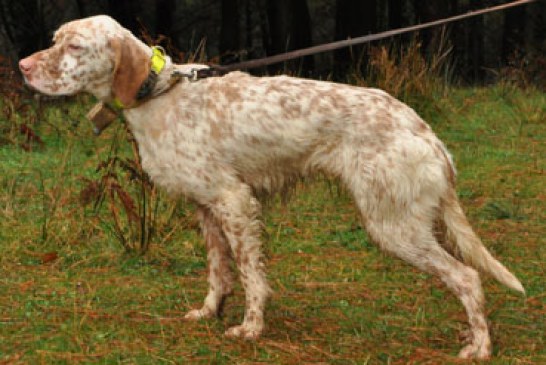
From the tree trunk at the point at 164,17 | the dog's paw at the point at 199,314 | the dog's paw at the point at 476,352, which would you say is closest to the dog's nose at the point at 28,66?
the dog's paw at the point at 199,314

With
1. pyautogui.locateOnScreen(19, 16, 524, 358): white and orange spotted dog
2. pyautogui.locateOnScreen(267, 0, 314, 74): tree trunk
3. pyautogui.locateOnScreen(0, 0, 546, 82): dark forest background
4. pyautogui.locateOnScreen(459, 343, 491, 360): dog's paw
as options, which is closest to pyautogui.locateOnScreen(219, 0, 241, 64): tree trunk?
pyautogui.locateOnScreen(0, 0, 546, 82): dark forest background

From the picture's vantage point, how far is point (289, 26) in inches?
599

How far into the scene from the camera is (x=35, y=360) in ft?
13.0

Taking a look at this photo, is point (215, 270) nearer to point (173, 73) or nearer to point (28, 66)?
point (173, 73)

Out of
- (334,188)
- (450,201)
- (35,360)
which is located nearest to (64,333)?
(35,360)

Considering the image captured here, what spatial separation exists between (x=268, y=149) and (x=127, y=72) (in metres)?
0.75

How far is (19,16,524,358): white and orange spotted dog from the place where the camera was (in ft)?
13.1

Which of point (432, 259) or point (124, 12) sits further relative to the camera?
point (124, 12)

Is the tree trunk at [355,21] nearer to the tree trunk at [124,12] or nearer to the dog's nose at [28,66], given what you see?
the tree trunk at [124,12]

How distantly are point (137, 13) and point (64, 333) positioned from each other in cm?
1437

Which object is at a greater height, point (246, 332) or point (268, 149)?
point (268, 149)

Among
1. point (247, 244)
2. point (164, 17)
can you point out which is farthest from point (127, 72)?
point (164, 17)

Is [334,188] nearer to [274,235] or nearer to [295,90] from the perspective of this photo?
[274,235]

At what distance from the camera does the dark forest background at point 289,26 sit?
46.3 ft
